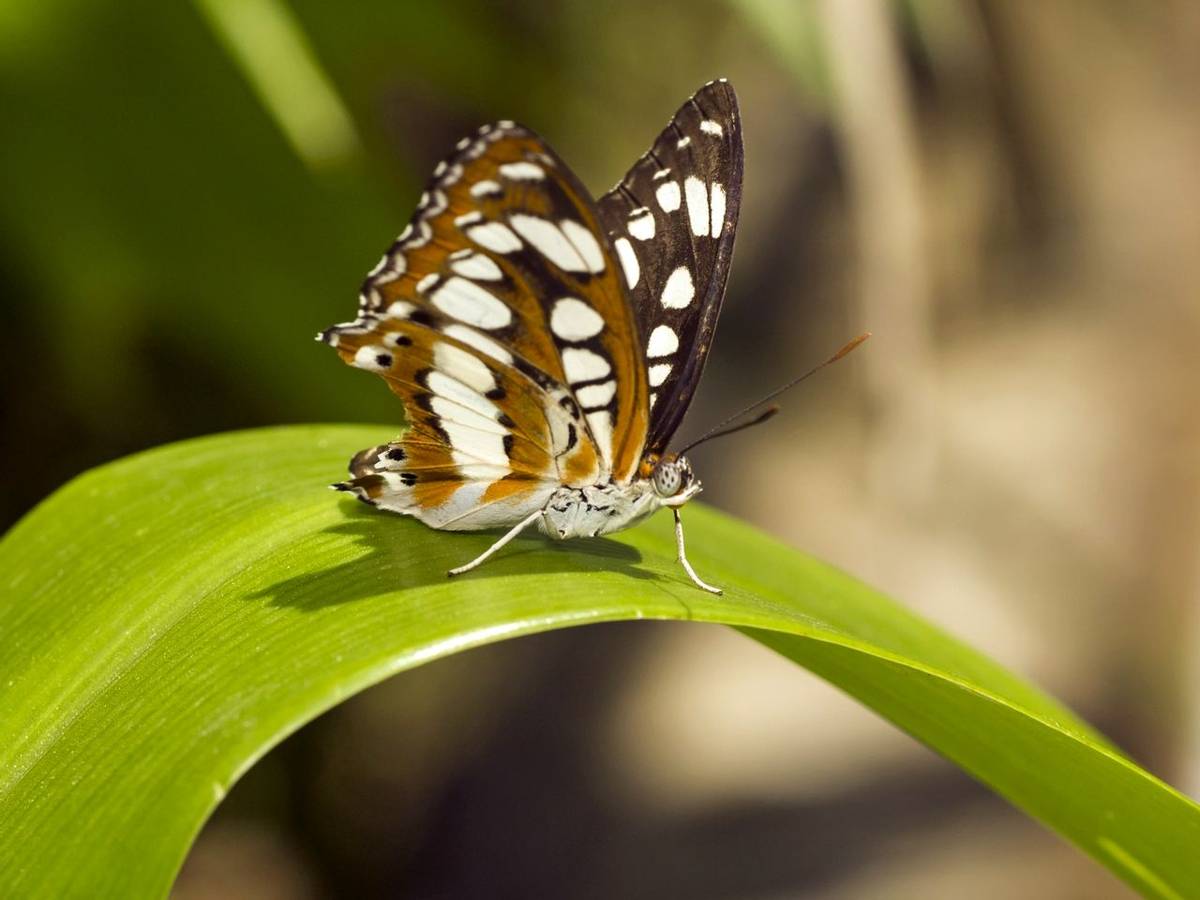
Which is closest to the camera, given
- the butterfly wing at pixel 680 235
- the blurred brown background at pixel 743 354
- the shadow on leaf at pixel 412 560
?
the shadow on leaf at pixel 412 560

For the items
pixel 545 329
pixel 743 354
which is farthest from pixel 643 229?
pixel 743 354

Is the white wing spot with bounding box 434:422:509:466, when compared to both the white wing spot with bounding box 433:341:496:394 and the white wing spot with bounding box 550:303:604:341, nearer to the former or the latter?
the white wing spot with bounding box 433:341:496:394

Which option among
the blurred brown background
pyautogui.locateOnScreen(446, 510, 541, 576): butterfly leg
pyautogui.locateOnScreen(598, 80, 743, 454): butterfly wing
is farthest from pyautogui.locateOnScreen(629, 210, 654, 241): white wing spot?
the blurred brown background

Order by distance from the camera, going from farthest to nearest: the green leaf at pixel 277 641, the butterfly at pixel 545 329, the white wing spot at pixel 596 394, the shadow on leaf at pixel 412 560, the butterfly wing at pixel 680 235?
1. the butterfly wing at pixel 680 235
2. the white wing spot at pixel 596 394
3. the butterfly at pixel 545 329
4. the shadow on leaf at pixel 412 560
5. the green leaf at pixel 277 641

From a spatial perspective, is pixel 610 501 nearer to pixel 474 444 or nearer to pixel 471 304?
pixel 474 444

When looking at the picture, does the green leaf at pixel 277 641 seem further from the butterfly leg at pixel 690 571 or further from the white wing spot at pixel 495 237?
the white wing spot at pixel 495 237

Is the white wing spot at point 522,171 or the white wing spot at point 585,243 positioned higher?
the white wing spot at point 522,171

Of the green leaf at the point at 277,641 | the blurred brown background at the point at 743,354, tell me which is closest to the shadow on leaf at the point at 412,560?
the green leaf at the point at 277,641
